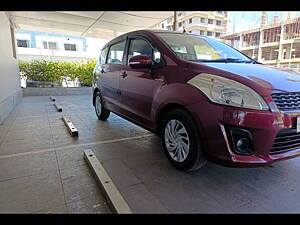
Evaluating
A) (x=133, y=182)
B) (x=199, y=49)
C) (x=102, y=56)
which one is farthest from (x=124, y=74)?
(x=133, y=182)

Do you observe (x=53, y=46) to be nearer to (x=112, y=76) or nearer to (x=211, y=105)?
(x=112, y=76)

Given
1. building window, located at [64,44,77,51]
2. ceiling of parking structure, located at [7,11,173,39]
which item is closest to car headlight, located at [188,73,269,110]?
ceiling of parking structure, located at [7,11,173,39]

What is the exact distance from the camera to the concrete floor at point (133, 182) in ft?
5.30

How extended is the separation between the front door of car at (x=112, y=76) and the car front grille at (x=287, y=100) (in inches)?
83.0

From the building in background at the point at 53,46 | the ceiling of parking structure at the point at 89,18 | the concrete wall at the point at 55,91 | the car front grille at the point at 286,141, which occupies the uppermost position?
the building in background at the point at 53,46

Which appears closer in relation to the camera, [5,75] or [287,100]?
[287,100]

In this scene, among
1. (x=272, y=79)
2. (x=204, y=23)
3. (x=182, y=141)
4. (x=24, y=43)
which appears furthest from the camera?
(x=204, y=23)

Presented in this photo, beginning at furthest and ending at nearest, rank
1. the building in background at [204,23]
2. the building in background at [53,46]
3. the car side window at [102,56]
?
the building in background at [204,23], the building in background at [53,46], the car side window at [102,56]

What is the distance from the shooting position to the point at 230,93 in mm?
1679

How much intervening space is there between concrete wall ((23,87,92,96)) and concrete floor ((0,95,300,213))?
21.9ft

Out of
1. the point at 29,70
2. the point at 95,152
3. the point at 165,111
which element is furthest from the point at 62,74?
the point at 165,111

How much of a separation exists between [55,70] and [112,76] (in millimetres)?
7516

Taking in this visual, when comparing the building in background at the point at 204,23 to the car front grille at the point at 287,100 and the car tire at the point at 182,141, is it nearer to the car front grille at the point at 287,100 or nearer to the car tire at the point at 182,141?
the car tire at the point at 182,141

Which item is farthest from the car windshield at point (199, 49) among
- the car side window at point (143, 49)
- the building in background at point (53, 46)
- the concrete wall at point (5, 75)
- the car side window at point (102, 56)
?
the building in background at point (53, 46)
